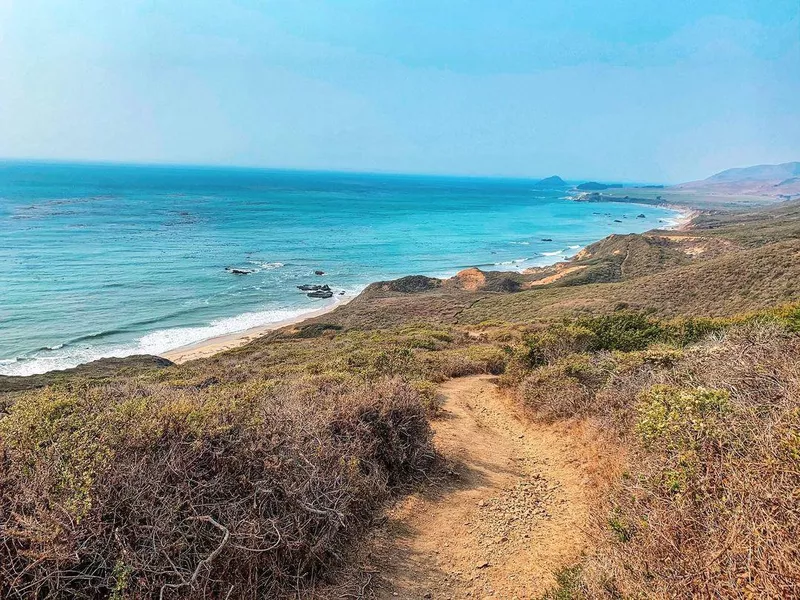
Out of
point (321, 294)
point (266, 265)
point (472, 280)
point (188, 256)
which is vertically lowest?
point (321, 294)

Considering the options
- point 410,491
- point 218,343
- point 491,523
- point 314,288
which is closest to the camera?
point 491,523

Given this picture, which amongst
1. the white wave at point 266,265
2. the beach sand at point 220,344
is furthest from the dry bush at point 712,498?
the white wave at point 266,265

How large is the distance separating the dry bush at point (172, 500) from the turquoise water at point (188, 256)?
2735 centimetres

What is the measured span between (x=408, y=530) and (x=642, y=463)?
2.87 m

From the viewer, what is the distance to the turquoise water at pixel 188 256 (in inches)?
1246

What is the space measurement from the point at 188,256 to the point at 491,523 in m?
54.6

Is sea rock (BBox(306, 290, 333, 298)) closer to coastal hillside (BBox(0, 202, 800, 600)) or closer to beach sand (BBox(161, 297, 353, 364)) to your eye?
beach sand (BBox(161, 297, 353, 364))

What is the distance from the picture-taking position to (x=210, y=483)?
425 cm

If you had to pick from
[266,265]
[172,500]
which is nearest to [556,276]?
[266,265]

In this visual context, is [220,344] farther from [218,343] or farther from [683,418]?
[683,418]

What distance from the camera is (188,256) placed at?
53.3 meters

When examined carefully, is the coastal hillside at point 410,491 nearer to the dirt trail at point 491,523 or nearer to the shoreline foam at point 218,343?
the dirt trail at point 491,523

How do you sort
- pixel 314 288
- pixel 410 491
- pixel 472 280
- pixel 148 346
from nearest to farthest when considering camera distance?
pixel 410 491 → pixel 148 346 → pixel 314 288 → pixel 472 280

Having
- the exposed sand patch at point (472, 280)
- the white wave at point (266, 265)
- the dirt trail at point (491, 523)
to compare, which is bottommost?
the exposed sand patch at point (472, 280)
